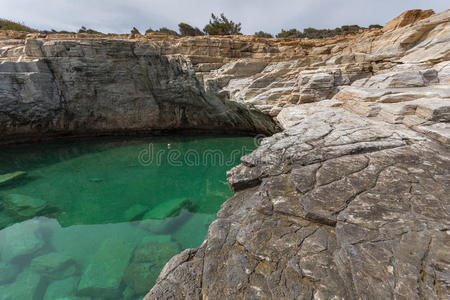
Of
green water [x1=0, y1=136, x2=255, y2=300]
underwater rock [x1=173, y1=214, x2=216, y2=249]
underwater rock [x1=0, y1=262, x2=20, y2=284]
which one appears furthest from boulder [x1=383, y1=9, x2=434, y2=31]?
underwater rock [x1=0, y1=262, x2=20, y2=284]

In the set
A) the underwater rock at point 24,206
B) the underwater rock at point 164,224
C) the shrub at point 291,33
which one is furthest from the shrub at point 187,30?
the underwater rock at point 164,224

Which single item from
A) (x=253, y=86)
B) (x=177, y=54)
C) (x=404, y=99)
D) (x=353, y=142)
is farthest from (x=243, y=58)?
(x=353, y=142)

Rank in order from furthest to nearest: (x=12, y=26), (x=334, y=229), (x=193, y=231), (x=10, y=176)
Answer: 1. (x=12, y=26)
2. (x=10, y=176)
3. (x=193, y=231)
4. (x=334, y=229)

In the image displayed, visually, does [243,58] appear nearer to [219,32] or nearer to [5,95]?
[219,32]

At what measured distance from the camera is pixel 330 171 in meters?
3.14

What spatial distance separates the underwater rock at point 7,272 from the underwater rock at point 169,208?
9.54 ft

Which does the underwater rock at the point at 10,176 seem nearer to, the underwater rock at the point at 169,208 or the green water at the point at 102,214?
the green water at the point at 102,214

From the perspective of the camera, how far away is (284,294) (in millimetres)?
1914

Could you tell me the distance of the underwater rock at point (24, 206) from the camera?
6441 millimetres

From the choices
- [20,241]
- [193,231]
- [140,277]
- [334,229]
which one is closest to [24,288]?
[20,241]

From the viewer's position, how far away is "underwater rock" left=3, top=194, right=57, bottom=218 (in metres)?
6.44

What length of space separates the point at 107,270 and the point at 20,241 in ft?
9.78

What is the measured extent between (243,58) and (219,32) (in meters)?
10.6

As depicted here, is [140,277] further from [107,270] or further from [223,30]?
[223,30]
